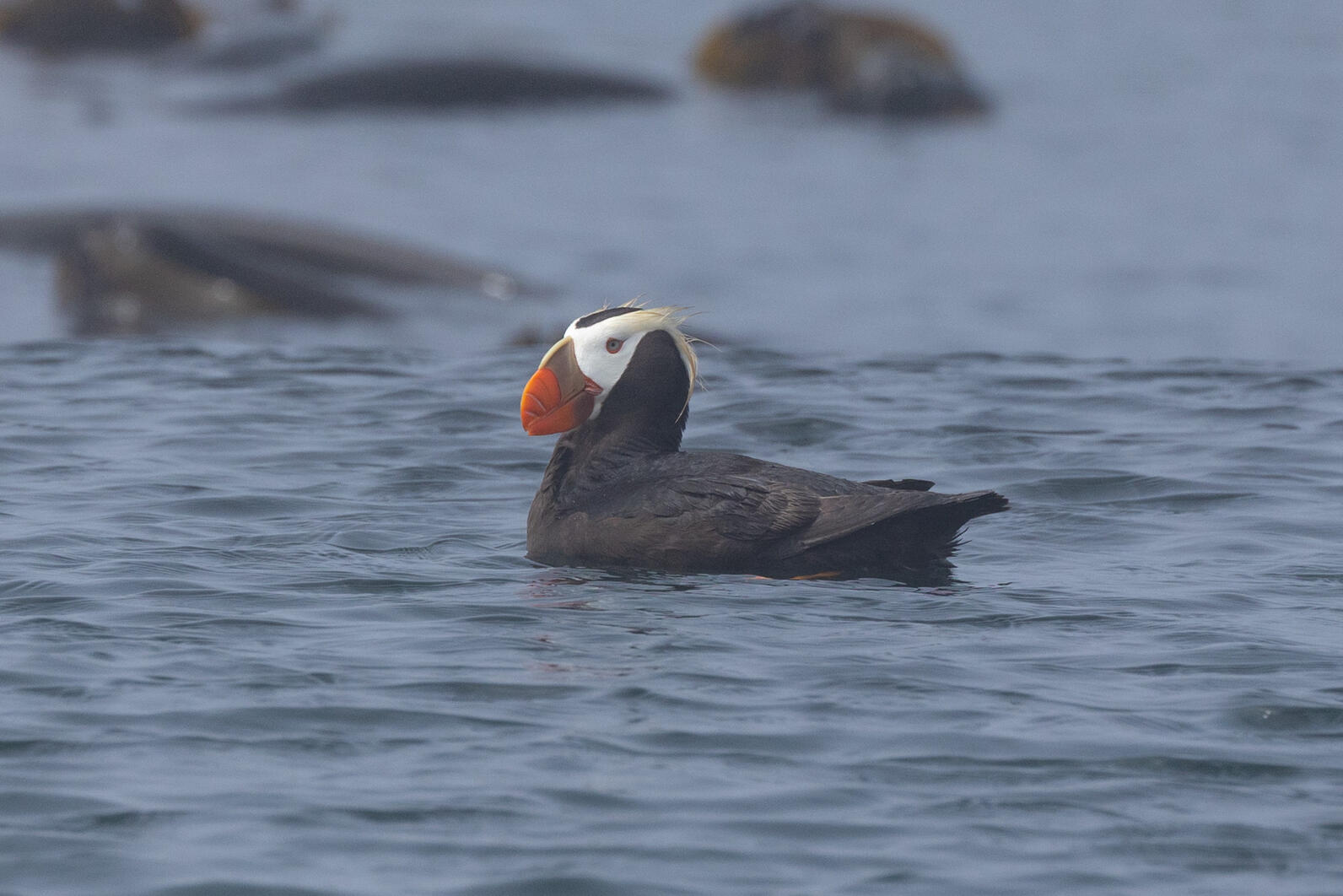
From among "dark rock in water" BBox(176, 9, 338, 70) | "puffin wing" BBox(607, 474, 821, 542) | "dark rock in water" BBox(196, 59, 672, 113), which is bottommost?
"puffin wing" BBox(607, 474, 821, 542)

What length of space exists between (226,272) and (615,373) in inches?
437

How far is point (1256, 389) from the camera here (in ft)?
40.0

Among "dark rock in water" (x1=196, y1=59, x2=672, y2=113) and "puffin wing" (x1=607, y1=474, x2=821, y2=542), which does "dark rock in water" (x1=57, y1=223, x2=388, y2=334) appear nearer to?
"puffin wing" (x1=607, y1=474, x2=821, y2=542)

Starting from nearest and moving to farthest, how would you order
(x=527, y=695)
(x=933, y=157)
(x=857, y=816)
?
(x=857, y=816), (x=527, y=695), (x=933, y=157)

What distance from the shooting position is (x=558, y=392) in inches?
326

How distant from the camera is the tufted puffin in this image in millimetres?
7602

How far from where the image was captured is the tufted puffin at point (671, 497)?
7.60 meters

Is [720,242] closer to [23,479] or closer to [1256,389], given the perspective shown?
[1256,389]

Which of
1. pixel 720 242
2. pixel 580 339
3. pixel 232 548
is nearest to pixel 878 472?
pixel 580 339

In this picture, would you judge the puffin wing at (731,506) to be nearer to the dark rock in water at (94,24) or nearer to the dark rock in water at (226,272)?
the dark rock in water at (226,272)

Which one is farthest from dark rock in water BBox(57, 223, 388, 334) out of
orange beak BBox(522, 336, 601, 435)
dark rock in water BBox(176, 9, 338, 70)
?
dark rock in water BBox(176, 9, 338, 70)

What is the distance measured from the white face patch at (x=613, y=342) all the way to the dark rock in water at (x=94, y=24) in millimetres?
31825

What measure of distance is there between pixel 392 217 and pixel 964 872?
75.3 ft

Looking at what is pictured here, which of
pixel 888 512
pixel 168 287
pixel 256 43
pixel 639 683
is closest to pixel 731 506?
pixel 888 512
